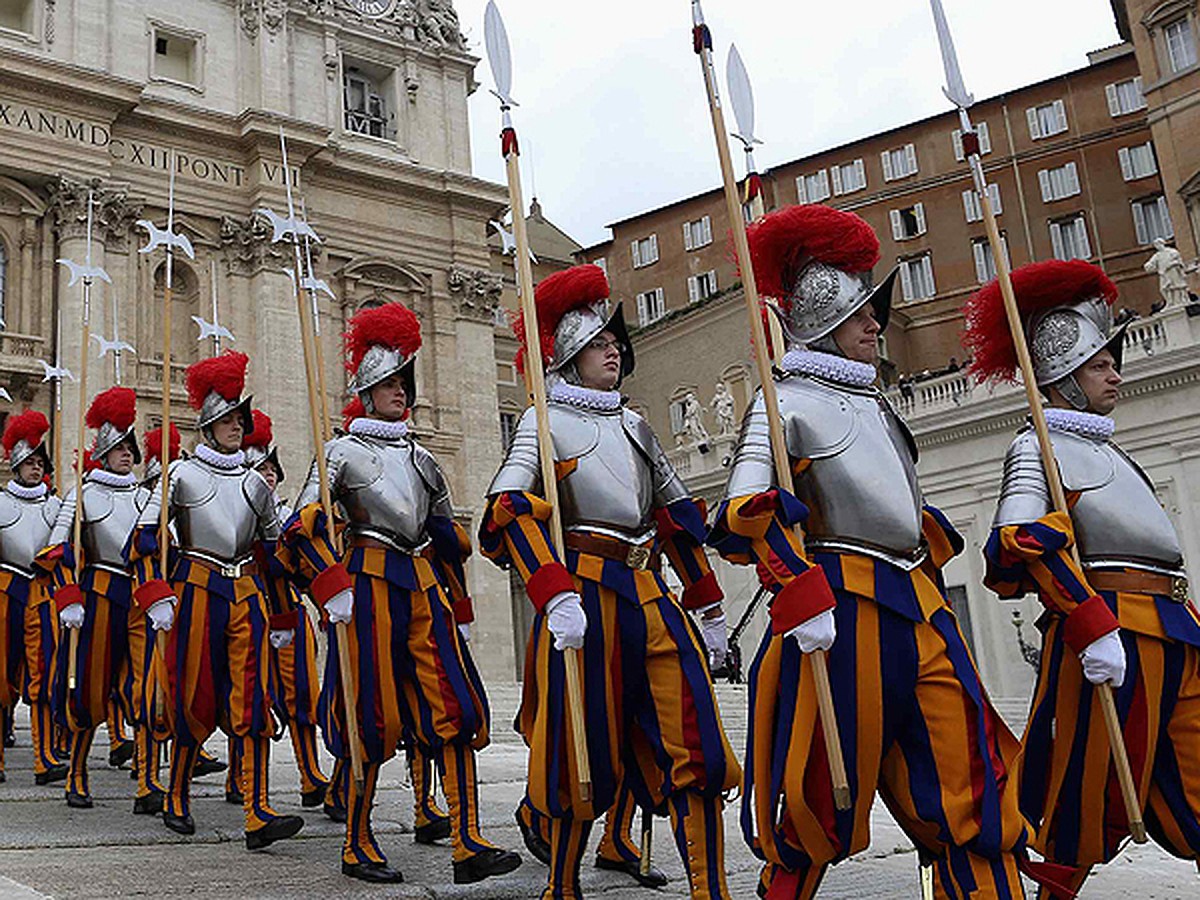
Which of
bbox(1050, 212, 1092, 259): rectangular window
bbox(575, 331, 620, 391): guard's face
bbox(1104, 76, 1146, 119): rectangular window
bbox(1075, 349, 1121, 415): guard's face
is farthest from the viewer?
bbox(1050, 212, 1092, 259): rectangular window

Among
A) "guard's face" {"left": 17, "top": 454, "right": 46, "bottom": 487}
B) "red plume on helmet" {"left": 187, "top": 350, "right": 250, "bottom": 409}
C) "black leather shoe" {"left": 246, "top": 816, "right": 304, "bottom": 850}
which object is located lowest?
"black leather shoe" {"left": 246, "top": 816, "right": 304, "bottom": 850}

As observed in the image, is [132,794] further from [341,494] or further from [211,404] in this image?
[341,494]

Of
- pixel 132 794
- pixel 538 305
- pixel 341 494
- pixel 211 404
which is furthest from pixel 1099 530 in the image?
pixel 132 794

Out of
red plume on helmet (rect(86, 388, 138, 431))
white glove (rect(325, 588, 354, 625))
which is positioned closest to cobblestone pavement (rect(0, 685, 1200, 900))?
white glove (rect(325, 588, 354, 625))

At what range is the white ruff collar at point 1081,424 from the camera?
5.42 metres

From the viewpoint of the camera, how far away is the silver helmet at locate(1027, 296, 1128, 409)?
5559 mm

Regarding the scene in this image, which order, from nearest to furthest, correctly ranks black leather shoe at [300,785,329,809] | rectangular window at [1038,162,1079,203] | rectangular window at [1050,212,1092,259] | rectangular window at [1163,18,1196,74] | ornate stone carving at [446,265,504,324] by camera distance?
black leather shoe at [300,785,329,809], ornate stone carving at [446,265,504,324], rectangular window at [1163,18,1196,74], rectangular window at [1050,212,1092,259], rectangular window at [1038,162,1079,203]

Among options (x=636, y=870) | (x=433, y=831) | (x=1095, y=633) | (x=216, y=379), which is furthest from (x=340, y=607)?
(x=1095, y=633)

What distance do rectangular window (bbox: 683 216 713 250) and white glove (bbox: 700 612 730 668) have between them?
43243 millimetres

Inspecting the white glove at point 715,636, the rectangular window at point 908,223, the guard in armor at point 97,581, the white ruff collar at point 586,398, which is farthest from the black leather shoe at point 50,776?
the rectangular window at point 908,223

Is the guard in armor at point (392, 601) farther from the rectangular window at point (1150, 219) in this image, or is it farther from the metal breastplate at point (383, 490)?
the rectangular window at point (1150, 219)

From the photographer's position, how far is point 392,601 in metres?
6.29

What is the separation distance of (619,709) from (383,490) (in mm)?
2018

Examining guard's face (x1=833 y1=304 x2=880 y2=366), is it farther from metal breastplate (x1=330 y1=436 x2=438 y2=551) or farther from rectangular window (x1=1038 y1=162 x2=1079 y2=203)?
rectangular window (x1=1038 y1=162 x2=1079 y2=203)
